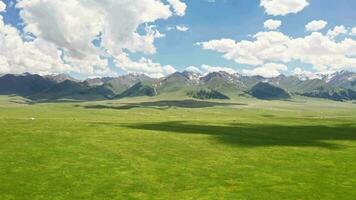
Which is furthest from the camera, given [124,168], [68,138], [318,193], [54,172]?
[68,138]

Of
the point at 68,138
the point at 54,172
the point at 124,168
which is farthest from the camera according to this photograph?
the point at 68,138

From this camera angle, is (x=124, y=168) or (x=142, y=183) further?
(x=124, y=168)

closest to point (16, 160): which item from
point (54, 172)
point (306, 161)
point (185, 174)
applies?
point (54, 172)

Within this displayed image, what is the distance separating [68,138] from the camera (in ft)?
243

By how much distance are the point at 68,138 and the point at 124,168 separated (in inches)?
961

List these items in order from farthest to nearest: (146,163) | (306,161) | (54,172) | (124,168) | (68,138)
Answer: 1. (68,138)
2. (306,161)
3. (146,163)
4. (124,168)
5. (54,172)

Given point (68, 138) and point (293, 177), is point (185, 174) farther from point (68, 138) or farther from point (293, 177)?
point (68, 138)

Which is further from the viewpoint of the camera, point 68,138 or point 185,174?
point 68,138

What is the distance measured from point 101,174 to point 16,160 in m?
12.6

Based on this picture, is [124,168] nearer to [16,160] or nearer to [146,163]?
[146,163]

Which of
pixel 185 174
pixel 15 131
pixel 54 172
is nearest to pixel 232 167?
pixel 185 174

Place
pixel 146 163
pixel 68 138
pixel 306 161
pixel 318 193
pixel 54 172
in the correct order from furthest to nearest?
pixel 68 138 < pixel 306 161 < pixel 146 163 < pixel 54 172 < pixel 318 193

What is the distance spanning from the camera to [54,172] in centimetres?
4959

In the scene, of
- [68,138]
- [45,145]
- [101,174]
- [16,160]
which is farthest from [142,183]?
[68,138]
